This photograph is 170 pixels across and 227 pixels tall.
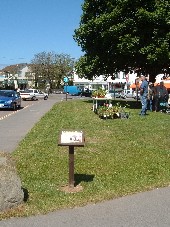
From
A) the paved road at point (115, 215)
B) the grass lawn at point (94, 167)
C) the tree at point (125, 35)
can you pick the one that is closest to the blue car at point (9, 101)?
the tree at point (125, 35)

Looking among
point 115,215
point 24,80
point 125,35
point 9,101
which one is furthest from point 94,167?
point 24,80

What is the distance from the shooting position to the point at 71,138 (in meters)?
6.54

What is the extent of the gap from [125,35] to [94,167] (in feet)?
60.6

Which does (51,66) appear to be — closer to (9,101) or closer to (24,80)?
(24,80)

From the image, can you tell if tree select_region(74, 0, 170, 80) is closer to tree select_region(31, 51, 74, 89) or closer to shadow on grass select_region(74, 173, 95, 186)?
shadow on grass select_region(74, 173, 95, 186)

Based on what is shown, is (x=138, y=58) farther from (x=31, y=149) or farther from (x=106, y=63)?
(x=31, y=149)

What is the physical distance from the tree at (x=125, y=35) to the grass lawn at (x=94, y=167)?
13092 millimetres

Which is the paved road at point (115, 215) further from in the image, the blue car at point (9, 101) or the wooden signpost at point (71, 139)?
the blue car at point (9, 101)

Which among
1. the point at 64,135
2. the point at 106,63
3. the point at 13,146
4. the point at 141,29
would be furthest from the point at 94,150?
the point at 106,63

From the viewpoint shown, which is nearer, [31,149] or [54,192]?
[54,192]

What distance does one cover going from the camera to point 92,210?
18.6ft

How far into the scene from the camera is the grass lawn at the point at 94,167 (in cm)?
616

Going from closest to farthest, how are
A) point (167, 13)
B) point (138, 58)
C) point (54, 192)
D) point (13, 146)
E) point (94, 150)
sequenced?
point (54, 192)
point (94, 150)
point (13, 146)
point (167, 13)
point (138, 58)

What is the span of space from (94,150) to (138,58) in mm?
18021
